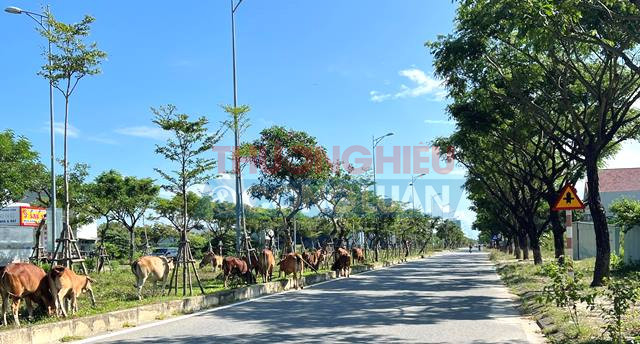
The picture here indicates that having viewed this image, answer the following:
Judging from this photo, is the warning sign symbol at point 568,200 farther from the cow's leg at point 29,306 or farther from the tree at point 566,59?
the cow's leg at point 29,306

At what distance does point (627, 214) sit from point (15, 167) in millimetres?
26433

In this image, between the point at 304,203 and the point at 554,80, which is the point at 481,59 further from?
the point at 304,203

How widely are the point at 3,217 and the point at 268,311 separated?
128 feet

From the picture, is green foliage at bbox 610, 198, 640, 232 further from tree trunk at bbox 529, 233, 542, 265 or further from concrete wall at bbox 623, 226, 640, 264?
tree trunk at bbox 529, 233, 542, 265

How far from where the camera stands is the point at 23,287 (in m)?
10.5

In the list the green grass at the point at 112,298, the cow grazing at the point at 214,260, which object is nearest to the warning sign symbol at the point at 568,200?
the green grass at the point at 112,298

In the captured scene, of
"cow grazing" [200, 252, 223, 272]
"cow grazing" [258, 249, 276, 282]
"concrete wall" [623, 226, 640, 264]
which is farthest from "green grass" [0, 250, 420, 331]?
"concrete wall" [623, 226, 640, 264]

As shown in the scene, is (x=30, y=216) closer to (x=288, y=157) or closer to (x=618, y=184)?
(x=288, y=157)

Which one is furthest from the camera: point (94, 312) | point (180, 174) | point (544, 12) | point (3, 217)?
point (3, 217)

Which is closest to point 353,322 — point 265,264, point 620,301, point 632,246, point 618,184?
point 620,301

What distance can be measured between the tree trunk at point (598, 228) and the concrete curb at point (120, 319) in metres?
9.84

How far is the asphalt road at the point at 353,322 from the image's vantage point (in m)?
10.0

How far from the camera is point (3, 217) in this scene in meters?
45.8

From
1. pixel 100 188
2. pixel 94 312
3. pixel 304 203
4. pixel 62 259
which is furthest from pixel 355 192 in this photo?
pixel 94 312
